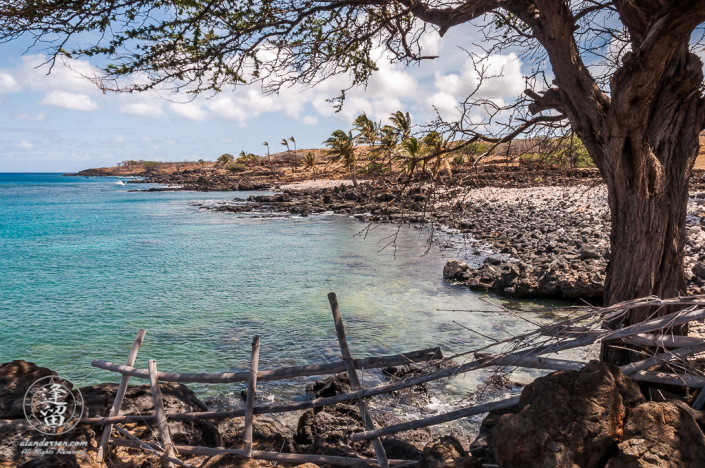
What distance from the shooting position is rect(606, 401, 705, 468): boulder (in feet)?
9.22

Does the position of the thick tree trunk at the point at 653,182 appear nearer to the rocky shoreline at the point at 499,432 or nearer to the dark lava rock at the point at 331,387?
the rocky shoreline at the point at 499,432

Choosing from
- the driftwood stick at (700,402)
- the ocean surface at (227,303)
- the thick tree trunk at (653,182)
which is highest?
the thick tree trunk at (653,182)

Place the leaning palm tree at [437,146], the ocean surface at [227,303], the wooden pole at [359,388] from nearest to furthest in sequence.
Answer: the wooden pole at [359,388] < the leaning palm tree at [437,146] < the ocean surface at [227,303]

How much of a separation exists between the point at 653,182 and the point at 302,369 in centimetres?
428

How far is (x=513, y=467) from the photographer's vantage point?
3109mm

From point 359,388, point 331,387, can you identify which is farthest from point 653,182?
point 331,387

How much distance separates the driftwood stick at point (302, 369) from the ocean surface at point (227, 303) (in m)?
0.99

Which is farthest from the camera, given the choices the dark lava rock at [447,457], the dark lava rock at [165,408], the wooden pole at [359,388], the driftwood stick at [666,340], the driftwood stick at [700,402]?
the dark lava rock at [165,408]

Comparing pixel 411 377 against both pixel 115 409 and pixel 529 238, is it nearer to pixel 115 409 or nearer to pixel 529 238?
pixel 115 409

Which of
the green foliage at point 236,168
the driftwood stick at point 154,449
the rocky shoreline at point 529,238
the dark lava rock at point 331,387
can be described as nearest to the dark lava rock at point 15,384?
the driftwood stick at point 154,449

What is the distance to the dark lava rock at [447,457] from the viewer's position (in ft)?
11.6

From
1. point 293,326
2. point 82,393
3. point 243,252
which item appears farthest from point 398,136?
point 243,252

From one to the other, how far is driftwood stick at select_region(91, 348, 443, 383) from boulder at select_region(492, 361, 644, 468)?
1105 mm

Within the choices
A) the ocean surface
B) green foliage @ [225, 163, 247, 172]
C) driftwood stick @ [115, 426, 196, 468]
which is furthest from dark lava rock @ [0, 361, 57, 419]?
green foliage @ [225, 163, 247, 172]
